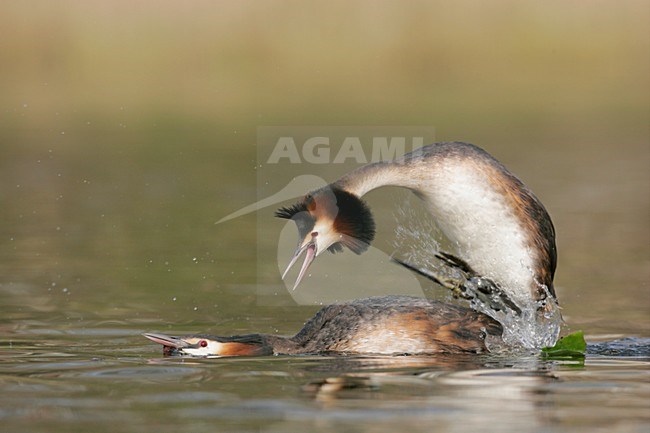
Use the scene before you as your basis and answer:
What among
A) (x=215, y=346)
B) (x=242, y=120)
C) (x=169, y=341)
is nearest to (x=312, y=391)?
(x=215, y=346)

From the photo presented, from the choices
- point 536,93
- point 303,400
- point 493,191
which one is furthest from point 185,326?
point 536,93

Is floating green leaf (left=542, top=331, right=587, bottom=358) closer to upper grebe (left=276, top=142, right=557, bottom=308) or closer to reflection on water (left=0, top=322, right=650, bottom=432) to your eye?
reflection on water (left=0, top=322, right=650, bottom=432)

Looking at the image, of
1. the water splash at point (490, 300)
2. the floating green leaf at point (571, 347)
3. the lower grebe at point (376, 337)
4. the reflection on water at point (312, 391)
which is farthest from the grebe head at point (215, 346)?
the floating green leaf at point (571, 347)

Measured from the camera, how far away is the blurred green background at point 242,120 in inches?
477

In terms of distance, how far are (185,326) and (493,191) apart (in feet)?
7.29

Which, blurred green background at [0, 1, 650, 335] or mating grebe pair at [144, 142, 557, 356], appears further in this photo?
blurred green background at [0, 1, 650, 335]

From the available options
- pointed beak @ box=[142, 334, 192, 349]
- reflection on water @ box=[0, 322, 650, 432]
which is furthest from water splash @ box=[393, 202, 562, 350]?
pointed beak @ box=[142, 334, 192, 349]

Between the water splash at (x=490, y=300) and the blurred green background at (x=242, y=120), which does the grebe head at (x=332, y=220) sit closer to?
the water splash at (x=490, y=300)

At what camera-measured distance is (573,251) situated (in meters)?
13.8

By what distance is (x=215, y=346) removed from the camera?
30.0ft

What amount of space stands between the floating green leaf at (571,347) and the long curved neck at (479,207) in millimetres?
807

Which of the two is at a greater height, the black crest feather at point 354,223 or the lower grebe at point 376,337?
the black crest feather at point 354,223

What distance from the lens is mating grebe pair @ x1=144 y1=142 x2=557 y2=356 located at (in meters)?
9.39

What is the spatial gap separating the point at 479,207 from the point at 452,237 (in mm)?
290
